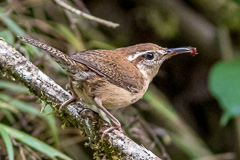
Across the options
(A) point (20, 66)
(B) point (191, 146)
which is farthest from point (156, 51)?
(B) point (191, 146)

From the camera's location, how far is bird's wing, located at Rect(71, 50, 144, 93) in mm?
2711

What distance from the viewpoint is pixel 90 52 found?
290cm

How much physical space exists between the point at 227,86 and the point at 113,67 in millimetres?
1768

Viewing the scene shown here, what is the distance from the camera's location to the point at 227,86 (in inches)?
163

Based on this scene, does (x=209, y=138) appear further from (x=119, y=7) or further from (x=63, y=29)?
(x=63, y=29)

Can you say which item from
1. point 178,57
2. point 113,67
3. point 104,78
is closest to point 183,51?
point 113,67

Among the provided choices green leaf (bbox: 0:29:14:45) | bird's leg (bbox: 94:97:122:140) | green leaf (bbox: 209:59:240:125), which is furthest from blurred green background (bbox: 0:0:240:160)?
bird's leg (bbox: 94:97:122:140)

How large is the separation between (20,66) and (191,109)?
379cm

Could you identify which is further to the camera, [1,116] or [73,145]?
[73,145]

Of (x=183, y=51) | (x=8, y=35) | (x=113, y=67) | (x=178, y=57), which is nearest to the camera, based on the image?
(x=113, y=67)

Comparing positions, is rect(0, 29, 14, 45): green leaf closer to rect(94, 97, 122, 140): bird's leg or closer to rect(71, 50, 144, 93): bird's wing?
rect(71, 50, 144, 93): bird's wing

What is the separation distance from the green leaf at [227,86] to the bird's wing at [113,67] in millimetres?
1283

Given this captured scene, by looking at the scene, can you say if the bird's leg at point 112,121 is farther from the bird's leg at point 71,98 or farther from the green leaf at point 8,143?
the green leaf at point 8,143

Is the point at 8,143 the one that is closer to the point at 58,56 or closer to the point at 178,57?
the point at 58,56
